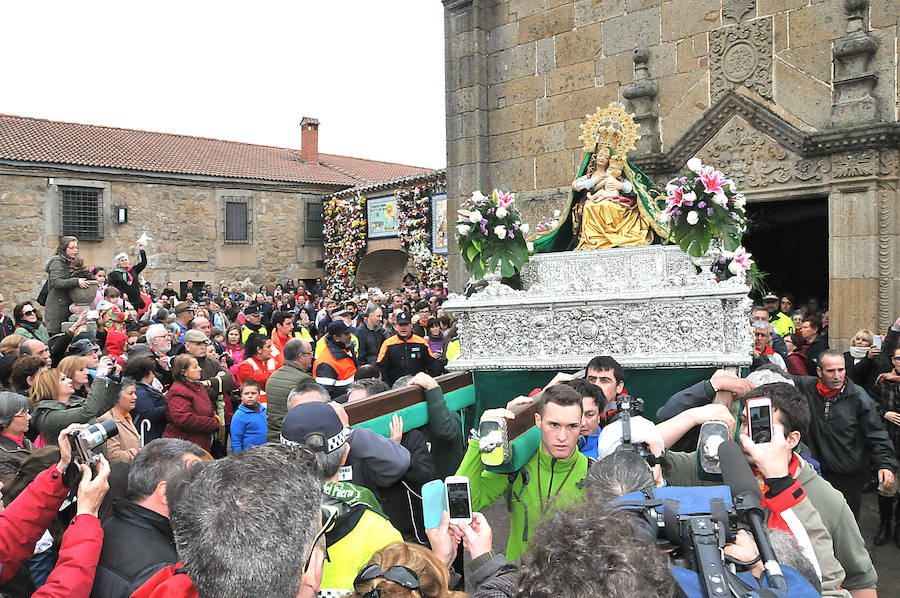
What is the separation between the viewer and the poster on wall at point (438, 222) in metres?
19.7

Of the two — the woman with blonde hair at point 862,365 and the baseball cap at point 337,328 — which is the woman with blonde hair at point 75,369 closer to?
the baseball cap at point 337,328

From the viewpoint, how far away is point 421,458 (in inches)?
147

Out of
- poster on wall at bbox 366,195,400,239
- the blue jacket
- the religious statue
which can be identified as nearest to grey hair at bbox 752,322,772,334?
the religious statue

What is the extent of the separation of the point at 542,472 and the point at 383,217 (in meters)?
19.9

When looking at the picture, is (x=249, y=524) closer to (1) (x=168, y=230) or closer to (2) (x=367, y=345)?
(2) (x=367, y=345)

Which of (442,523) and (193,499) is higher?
(193,499)

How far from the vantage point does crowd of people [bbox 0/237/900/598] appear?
1.56 metres

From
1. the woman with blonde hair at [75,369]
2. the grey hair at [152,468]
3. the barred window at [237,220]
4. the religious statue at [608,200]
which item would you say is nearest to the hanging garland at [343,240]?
the barred window at [237,220]

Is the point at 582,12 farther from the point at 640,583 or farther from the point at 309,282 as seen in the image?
the point at 309,282

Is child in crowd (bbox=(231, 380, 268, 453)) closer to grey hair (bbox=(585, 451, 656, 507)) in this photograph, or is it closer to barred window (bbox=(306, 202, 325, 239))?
grey hair (bbox=(585, 451, 656, 507))

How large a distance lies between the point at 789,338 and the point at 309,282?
786 inches

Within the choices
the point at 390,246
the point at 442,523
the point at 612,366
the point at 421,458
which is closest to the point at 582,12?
the point at 612,366

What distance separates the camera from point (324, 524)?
1.87 metres

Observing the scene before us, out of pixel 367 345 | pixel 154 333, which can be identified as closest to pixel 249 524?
pixel 154 333
